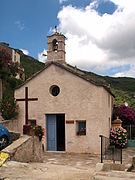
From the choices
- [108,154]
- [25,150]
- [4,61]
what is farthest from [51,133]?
[4,61]

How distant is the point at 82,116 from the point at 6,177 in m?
8.50

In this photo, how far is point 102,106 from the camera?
12.6 metres

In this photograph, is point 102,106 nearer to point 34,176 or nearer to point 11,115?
point 11,115

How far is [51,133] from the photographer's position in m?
13.5

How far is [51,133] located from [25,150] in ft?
21.5

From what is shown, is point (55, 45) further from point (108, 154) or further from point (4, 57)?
point (108, 154)

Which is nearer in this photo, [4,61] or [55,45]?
[55,45]

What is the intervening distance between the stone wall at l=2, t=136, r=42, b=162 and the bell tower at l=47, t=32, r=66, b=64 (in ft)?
24.7

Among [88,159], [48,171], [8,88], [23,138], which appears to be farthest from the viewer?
[8,88]

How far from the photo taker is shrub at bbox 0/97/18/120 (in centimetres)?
1353

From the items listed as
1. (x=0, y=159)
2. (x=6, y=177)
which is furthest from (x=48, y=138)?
(x=6, y=177)

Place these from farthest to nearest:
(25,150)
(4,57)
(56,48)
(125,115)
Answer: (4,57)
(125,115)
(56,48)
(25,150)

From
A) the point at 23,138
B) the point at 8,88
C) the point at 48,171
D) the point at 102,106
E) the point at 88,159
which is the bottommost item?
the point at 88,159

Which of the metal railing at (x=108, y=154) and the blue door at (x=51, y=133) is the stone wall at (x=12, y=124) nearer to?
the blue door at (x=51, y=133)
